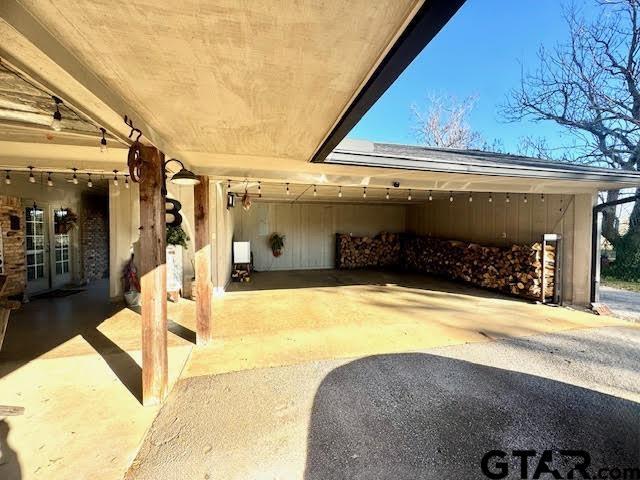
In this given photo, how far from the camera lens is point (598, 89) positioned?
9695 mm

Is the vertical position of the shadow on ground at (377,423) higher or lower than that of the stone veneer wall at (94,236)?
lower

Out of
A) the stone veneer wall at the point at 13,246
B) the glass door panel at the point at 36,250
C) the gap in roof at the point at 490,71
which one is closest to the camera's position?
the stone veneer wall at the point at 13,246

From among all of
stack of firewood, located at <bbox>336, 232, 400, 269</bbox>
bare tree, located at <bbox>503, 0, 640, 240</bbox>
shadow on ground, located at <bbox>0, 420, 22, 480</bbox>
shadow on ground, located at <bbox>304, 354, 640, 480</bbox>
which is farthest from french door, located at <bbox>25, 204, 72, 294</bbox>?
bare tree, located at <bbox>503, 0, 640, 240</bbox>

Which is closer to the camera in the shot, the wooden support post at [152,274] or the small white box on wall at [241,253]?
the wooden support post at [152,274]

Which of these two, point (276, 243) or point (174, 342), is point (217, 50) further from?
point (276, 243)

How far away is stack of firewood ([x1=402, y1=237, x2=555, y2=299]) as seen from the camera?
534 centimetres

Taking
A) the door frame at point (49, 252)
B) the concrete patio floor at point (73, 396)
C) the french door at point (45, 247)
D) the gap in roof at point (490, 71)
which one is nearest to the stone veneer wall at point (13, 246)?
the french door at point (45, 247)

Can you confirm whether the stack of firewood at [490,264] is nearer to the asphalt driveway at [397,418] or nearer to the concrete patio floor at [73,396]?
the asphalt driveway at [397,418]

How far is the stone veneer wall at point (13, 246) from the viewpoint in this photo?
16.1 feet

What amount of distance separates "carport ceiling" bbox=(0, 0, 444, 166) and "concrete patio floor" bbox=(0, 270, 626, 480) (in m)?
2.16

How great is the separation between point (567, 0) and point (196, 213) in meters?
13.9

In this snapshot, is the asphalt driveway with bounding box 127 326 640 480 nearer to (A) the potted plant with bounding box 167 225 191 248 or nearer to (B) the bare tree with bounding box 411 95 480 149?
(A) the potted plant with bounding box 167 225 191 248

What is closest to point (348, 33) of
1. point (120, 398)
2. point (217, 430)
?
point (217, 430)

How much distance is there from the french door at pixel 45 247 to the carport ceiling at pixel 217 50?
19.3ft
